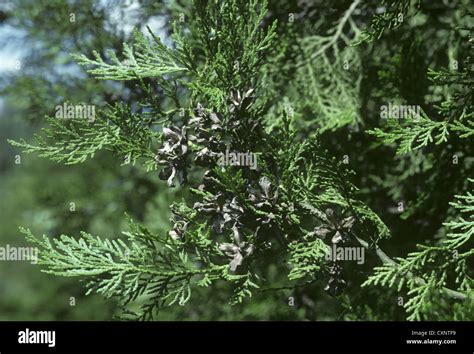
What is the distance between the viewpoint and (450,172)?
12.3ft

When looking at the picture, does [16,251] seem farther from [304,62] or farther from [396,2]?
[396,2]

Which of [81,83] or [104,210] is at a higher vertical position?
[81,83]

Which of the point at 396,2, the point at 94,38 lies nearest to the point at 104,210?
the point at 94,38

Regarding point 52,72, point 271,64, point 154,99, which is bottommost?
point 154,99

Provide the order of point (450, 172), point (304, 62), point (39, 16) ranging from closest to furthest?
1. point (450, 172)
2. point (304, 62)
3. point (39, 16)

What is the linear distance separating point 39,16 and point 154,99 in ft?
10.4

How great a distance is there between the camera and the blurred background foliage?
3.80 meters

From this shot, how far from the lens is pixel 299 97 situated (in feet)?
13.1

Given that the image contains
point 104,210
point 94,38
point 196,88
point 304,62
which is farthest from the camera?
point 104,210

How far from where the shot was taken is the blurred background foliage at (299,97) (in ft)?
12.5

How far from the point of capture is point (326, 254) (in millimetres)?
2959

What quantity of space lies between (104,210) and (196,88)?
3797mm
